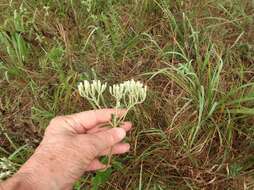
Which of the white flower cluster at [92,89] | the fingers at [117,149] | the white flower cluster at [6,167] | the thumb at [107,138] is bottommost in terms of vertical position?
the white flower cluster at [6,167]

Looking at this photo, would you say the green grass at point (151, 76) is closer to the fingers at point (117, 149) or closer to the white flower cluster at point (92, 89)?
the fingers at point (117, 149)

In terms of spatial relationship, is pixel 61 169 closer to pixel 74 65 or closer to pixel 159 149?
pixel 159 149

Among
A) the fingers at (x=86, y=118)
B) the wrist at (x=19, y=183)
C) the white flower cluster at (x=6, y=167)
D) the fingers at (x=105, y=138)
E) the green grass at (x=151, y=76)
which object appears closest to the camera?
the wrist at (x=19, y=183)

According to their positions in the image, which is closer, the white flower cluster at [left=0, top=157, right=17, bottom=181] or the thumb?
the thumb

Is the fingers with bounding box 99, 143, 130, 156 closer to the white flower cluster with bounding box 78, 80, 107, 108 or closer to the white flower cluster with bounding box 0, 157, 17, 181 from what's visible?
the white flower cluster with bounding box 78, 80, 107, 108

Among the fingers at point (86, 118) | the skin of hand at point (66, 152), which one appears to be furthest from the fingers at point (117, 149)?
the fingers at point (86, 118)

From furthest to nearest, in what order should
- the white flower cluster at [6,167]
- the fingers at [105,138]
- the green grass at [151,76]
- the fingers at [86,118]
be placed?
1. the green grass at [151,76]
2. the white flower cluster at [6,167]
3. the fingers at [86,118]
4. the fingers at [105,138]

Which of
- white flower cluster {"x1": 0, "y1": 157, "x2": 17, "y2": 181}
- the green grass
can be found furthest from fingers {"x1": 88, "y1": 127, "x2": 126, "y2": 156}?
white flower cluster {"x1": 0, "y1": 157, "x2": 17, "y2": 181}

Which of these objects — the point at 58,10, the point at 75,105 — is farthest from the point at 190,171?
the point at 58,10
